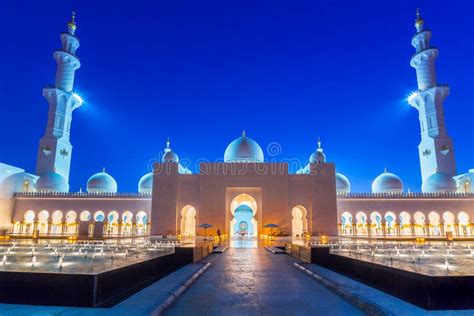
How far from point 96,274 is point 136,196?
2310 centimetres

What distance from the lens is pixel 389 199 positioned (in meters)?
25.2

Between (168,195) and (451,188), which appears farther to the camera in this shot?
(451,188)

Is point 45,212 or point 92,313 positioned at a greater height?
point 45,212

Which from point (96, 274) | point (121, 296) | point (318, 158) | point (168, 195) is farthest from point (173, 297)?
point (318, 158)

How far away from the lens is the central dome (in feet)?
87.4

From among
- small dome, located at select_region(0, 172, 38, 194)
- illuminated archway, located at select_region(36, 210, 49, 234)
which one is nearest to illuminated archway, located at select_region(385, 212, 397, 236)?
illuminated archway, located at select_region(36, 210, 49, 234)

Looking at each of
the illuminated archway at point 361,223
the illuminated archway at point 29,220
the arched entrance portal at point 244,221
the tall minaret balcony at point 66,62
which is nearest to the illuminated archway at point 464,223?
the illuminated archway at point 361,223

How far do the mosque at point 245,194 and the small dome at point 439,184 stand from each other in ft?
0.26

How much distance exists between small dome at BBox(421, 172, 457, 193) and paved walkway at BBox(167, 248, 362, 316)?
80.7ft

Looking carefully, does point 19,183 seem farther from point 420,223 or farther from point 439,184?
point 439,184

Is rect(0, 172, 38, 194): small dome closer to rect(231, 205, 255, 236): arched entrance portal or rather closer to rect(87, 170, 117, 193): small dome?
rect(87, 170, 117, 193): small dome

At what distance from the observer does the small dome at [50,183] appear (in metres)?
26.2

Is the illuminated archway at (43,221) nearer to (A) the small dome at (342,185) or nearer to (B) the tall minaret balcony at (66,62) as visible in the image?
(B) the tall minaret balcony at (66,62)

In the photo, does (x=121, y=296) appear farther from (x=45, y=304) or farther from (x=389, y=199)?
(x=389, y=199)
